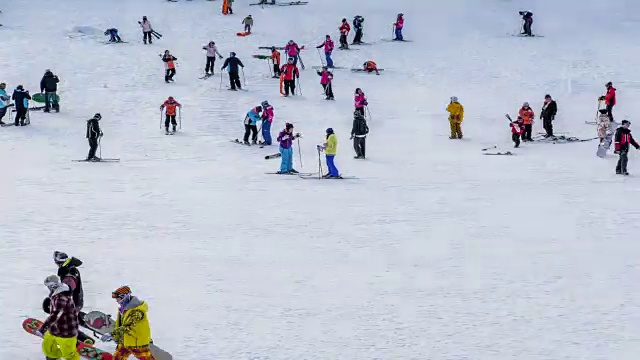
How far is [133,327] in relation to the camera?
10.5m

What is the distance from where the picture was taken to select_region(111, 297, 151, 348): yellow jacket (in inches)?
410

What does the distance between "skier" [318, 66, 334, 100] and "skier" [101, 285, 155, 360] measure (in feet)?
65.7

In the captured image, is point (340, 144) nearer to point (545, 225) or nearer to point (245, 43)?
point (545, 225)

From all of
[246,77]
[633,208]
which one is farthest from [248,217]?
[246,77]

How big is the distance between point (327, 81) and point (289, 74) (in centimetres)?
112

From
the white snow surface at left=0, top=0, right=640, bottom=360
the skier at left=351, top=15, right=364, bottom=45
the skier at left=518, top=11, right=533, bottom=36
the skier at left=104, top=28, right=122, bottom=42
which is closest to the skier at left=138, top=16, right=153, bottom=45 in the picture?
the white snow surface at left=0, top=0, right=640, bottom=360

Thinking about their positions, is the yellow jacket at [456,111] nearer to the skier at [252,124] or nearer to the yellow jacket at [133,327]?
the skier at [252,124]

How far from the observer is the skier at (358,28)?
3719 cm

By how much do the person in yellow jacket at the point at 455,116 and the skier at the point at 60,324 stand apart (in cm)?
1741

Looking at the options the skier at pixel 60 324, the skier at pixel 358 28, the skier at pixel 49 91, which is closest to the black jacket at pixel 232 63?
the skier at pixel 49 91

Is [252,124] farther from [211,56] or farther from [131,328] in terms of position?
[131,328]

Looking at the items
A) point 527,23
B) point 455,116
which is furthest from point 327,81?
point 527,23

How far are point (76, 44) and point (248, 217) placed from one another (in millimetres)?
19878

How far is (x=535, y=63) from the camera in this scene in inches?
1409
